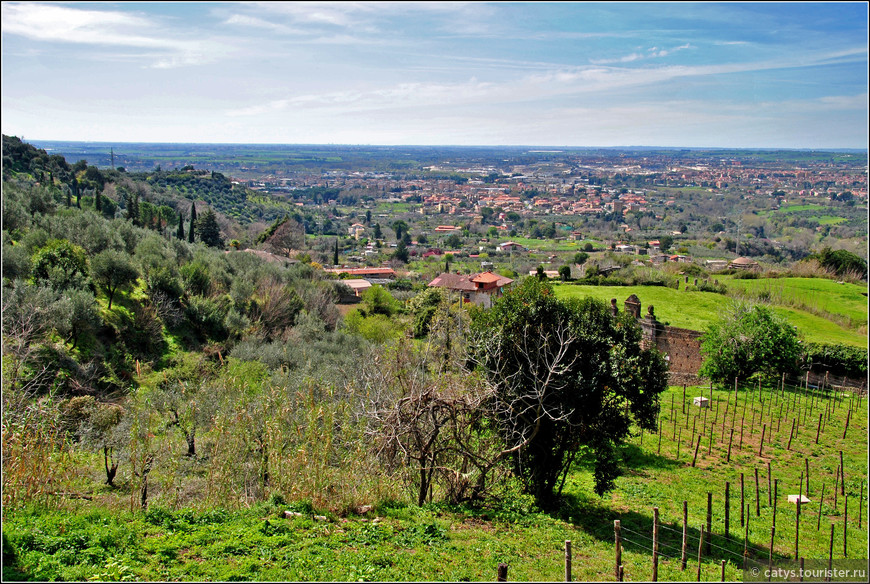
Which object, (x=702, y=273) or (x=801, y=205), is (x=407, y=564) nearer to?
(x=702, y=273)

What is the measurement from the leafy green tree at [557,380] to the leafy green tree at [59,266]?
45.8ft

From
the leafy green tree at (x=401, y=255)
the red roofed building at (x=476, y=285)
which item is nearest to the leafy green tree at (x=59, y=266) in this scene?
the red roofed building at (x=476, y=285)

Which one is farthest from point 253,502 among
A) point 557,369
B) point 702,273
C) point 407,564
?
point 702,273

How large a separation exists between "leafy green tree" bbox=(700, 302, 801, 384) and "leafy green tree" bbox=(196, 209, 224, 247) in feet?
99.8

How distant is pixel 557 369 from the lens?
316 inches

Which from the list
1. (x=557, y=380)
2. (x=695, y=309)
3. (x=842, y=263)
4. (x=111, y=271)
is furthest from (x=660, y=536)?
(x=842, y=263)

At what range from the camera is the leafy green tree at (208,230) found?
122ft

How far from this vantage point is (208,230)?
1478 inches

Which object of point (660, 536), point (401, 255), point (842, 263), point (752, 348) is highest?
point (842, 263)

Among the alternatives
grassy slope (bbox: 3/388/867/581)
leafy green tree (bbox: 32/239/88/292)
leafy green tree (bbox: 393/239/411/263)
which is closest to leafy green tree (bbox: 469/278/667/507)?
grassy slope (bbox: 3/388/867/581)

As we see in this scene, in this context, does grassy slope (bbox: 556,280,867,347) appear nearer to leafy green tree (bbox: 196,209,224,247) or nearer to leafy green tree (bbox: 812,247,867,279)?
leafy green tree (bbox: 812,247,867,279)

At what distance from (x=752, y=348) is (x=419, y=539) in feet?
49.1

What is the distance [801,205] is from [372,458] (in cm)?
9239

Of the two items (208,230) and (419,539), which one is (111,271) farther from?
(208,230)
